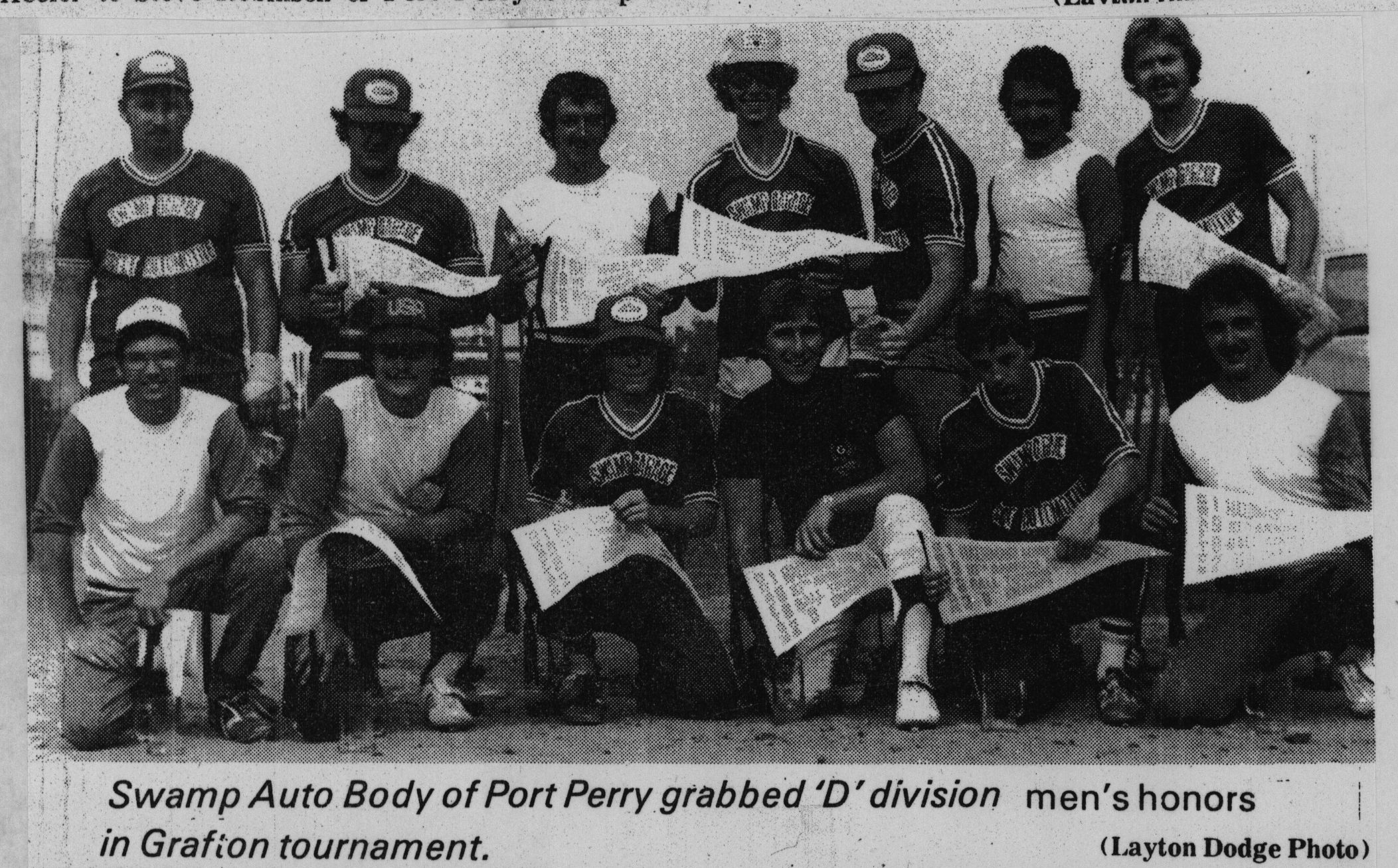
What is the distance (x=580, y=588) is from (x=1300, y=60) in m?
1.87

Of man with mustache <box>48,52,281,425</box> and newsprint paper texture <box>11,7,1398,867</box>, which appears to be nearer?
newsprint paper texture <box>11,7,1398,867</box>

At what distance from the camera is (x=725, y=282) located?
3094 mm

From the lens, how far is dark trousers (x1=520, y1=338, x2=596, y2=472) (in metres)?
3.10

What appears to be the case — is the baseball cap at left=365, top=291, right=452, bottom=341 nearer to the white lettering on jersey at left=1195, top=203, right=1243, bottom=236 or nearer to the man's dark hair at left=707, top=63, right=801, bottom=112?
the man's dark hair at left=707, top=63, right=801, bottom=112

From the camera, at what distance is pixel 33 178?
314cm

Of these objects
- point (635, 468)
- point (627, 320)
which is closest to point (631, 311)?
point (627, 320)

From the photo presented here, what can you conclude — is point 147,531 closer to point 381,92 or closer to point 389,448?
point 389,448

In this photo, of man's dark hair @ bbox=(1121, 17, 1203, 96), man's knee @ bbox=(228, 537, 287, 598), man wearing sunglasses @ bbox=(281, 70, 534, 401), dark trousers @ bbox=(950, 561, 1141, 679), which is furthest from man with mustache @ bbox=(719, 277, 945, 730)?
man's knee @ bbox=(228, 537, 287, 598)

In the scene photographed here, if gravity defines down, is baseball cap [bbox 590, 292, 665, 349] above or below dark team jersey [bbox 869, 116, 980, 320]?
below

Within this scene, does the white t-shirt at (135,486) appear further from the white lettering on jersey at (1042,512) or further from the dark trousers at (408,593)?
the white lettering on jersey at (1042,512)

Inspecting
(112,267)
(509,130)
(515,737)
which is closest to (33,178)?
(112,267)

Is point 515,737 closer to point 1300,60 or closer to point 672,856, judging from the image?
point 672,856

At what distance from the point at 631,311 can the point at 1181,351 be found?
1150mm

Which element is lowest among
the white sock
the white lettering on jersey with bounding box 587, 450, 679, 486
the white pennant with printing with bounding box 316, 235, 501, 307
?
the white sock
